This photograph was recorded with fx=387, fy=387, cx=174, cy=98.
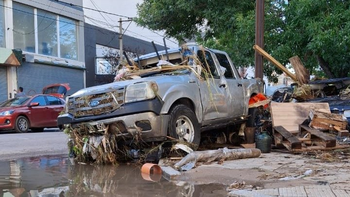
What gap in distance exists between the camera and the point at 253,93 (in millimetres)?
8953

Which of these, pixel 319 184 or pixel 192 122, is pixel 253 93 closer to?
pixel 192 122

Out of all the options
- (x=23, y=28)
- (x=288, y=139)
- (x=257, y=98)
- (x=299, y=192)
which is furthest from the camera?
(x=23, y=28)

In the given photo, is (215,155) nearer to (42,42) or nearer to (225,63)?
(225,63)

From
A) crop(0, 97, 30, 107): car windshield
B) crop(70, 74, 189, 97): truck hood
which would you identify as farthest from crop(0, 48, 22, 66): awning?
crop(70, 74, 189, 97): truck hood

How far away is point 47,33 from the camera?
23078mm

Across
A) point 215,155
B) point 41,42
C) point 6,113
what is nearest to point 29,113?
point 6,113

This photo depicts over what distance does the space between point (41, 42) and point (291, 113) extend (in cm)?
1799

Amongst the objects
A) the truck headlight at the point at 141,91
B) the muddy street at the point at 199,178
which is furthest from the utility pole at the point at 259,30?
the truck headlight at the point at 141,91

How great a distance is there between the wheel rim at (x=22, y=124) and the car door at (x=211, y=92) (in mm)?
8630

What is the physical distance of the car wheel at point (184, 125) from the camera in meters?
6.32

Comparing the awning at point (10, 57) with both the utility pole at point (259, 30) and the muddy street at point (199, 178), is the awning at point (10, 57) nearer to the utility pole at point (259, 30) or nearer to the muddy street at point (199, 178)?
the muddy street at point (199, 178)

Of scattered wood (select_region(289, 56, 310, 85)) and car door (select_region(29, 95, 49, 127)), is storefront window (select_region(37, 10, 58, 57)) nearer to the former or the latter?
car door (select_region(29, 95, 49, 127))

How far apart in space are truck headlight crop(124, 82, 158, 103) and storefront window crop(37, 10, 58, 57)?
1796 cm

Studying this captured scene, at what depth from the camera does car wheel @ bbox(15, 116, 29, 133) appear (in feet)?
44.3
